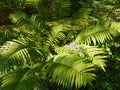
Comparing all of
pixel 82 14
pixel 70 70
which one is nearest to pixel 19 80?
pixel 70 70

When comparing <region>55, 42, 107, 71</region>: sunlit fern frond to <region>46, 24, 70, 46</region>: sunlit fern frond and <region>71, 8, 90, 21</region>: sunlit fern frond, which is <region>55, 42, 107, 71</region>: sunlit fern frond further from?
<region>71, 8, 90, 21</region>: sunlit fern frond

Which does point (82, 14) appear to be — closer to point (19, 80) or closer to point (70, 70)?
point (70, 70)

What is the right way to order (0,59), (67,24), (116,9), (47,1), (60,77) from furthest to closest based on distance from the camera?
1. (47,1)
2. (116,9)
3. (67,24)
4. (0,59)
5. (60,77)

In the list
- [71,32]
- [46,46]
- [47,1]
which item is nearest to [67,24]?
[71,32]

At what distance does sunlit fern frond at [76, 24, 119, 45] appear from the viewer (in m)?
5.29

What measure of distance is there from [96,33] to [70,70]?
4.51 ft

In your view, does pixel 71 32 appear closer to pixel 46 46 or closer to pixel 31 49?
pixel 46 46

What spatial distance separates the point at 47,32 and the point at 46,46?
23.9 inches

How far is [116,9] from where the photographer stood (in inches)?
283

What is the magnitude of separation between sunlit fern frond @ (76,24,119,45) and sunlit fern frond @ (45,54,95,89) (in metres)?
0.87

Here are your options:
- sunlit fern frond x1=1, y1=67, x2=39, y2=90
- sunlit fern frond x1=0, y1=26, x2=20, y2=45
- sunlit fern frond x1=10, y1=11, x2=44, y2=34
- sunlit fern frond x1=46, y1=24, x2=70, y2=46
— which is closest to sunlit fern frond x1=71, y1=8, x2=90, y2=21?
sunlit fern frond x1=46, y1=24, x2=70, y2=46

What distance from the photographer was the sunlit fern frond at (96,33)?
17.3 ft

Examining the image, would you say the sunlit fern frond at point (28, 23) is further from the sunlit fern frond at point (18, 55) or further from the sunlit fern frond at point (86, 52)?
the sunlit fern frond at point (86, 52)

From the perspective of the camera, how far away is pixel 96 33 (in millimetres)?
5391
